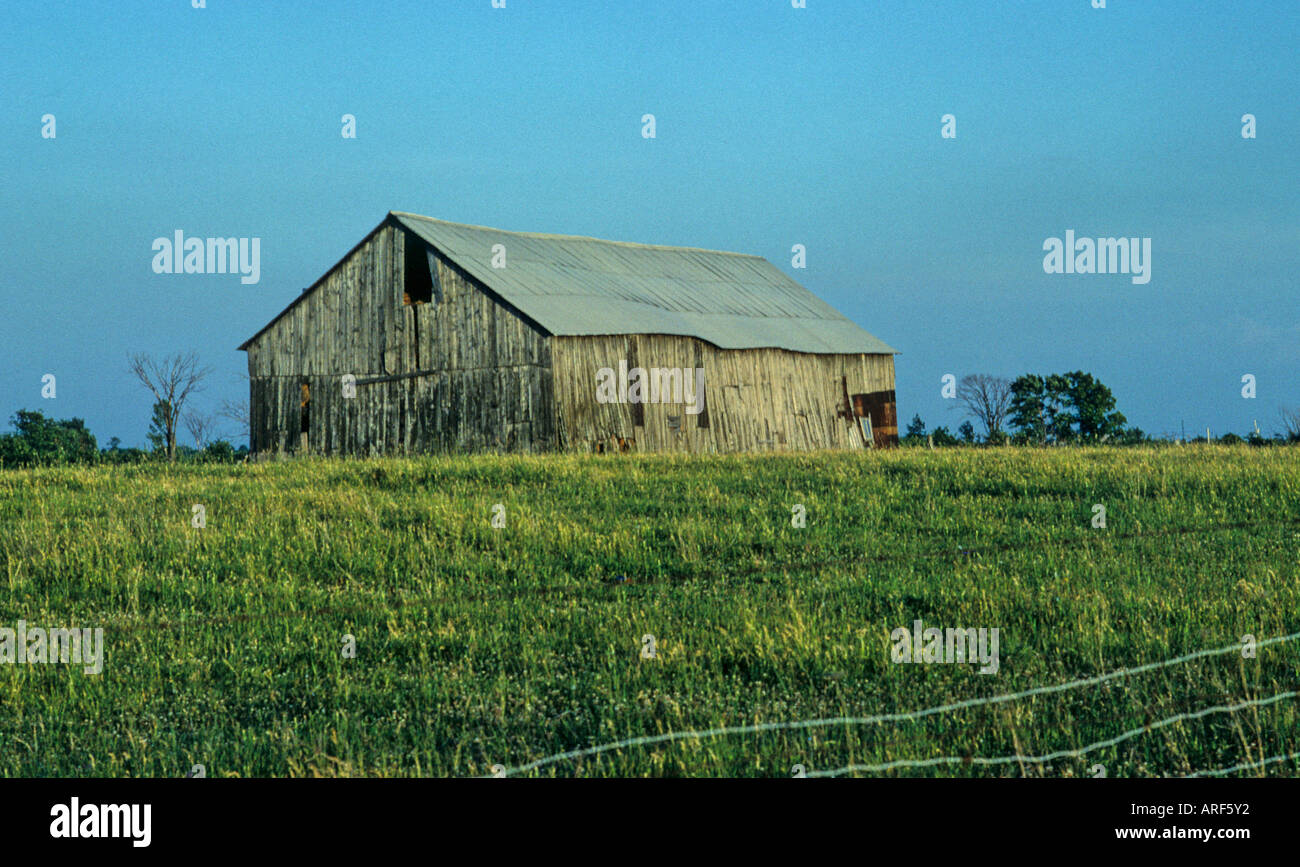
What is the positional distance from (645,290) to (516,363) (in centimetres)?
909

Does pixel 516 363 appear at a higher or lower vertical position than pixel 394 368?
lower

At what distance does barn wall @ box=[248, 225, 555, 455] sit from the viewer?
32750 millimetres

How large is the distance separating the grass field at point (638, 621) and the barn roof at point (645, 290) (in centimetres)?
1614

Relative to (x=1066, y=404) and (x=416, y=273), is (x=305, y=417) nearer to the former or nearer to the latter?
(x=416, y=273)

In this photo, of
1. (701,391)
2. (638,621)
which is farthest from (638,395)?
(638,621)

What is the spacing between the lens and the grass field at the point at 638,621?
6621 mm

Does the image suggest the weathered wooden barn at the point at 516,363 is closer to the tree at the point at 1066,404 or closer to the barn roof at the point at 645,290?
the barn roof at the point at 645,290

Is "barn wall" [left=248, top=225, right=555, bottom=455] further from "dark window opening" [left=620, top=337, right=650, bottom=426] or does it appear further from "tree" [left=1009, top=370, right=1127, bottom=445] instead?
"tree" [left=1009, top=370, right=1127, bottom=445]

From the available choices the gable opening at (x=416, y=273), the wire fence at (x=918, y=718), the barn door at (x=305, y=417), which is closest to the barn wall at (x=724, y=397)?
the gable opening at (x=416, y=273)

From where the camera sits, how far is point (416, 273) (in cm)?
3566

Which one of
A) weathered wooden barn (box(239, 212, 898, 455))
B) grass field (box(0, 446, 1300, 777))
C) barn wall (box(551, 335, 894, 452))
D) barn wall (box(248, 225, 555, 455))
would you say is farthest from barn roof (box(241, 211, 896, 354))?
grass field (box(0, 446, 1300, 777))

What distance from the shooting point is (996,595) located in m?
10.4
